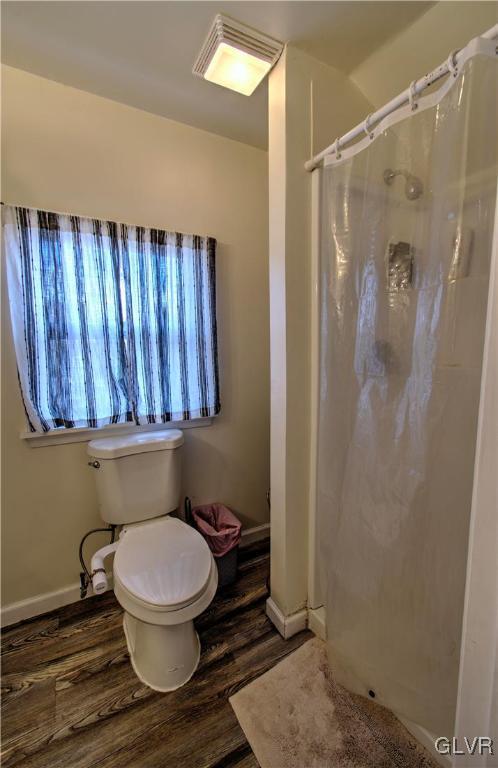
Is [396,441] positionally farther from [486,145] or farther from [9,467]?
[9,467]

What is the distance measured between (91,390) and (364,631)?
4.80 feet

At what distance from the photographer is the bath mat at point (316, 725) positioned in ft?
3.14

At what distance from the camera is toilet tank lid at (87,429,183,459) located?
1391mm

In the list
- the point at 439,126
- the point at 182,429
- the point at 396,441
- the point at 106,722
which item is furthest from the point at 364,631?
the point at 439,126

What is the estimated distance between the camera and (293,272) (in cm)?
122

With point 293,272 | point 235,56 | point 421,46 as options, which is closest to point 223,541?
point 293,272

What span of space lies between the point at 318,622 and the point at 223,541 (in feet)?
1.81

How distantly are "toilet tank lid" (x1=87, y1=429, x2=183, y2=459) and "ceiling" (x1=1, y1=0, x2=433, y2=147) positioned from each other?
157 cm

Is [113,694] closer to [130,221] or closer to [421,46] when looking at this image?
[130,221]

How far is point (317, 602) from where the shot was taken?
4.55 ft

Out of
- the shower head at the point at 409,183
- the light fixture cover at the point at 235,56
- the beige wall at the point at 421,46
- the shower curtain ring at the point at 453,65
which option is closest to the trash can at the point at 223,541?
the shower head at the point at 409,183

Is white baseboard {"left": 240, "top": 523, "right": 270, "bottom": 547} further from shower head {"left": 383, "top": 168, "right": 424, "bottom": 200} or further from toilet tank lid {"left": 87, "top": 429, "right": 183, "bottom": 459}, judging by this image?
shower head {"left": 383, "top": 168, "right": 424, "bottom": 200}

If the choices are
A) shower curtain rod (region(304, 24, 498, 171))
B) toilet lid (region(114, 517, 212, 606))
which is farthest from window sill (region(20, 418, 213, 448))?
shower curtain rod (region(304, 24, 498, 171))

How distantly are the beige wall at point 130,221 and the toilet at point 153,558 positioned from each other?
0.71 ft
